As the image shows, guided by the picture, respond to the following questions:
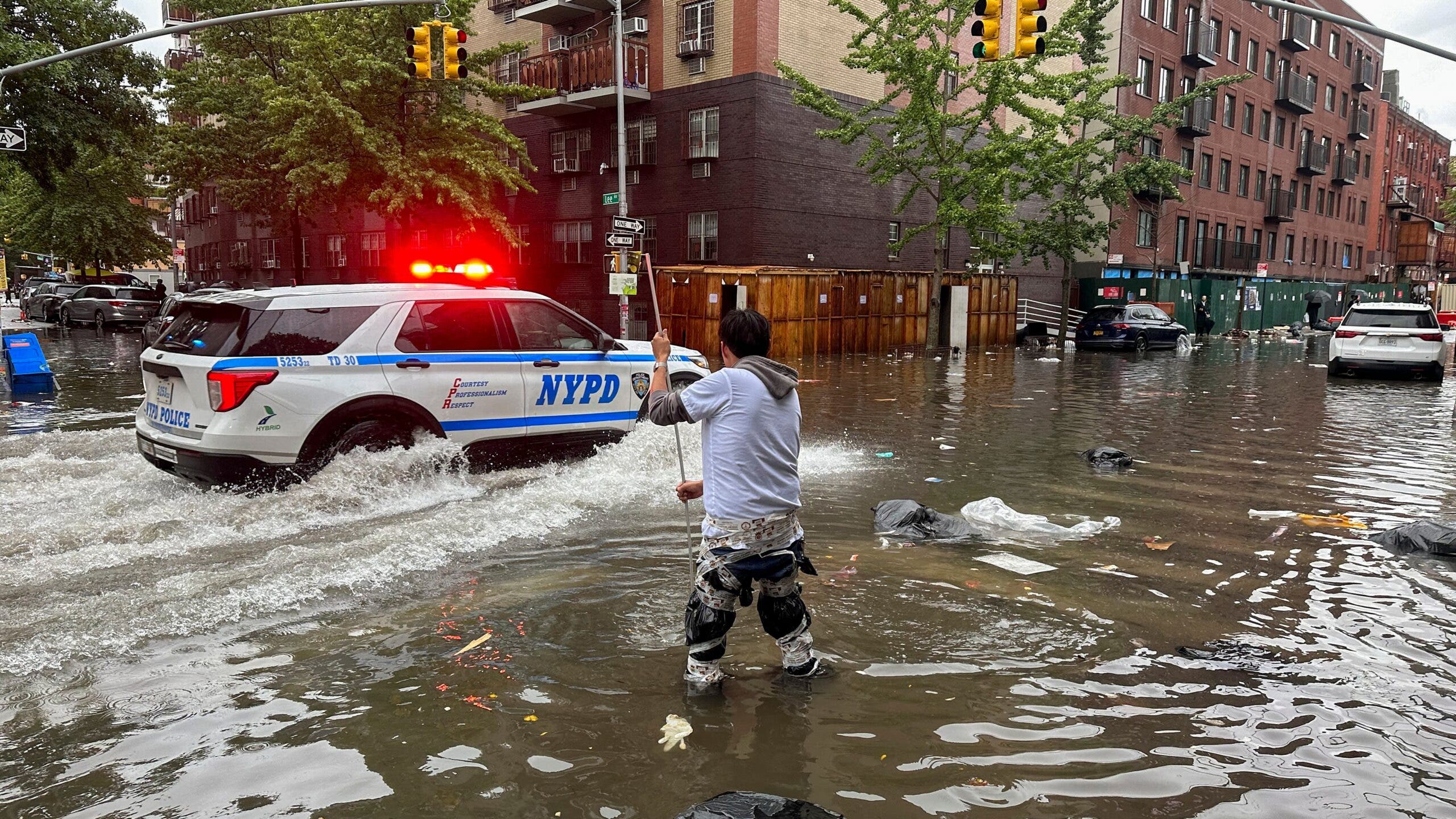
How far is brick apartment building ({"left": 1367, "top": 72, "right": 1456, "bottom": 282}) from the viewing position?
71.4 metres

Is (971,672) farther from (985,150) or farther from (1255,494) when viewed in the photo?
(985,150)

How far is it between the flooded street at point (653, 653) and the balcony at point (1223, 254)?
4304 cm

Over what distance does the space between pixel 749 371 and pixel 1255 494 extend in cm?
659

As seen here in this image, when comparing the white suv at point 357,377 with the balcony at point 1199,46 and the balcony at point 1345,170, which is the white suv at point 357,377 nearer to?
the balcony at point 1199,46

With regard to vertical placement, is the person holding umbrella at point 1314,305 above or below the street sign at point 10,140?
below

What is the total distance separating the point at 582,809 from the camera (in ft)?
11.1

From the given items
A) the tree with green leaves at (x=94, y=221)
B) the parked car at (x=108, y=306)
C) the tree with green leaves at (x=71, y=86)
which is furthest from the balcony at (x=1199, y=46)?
the parked car at (x=108, y=306)

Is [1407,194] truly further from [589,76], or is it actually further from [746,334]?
[746,334]

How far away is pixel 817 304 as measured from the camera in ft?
94.9

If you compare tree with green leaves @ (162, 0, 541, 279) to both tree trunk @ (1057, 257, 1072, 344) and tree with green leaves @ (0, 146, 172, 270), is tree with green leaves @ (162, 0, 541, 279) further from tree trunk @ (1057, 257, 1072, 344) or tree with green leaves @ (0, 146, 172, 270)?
tree trunk @ (1057, 257, 1072, 344)

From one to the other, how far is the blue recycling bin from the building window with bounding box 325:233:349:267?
28707 millimetres

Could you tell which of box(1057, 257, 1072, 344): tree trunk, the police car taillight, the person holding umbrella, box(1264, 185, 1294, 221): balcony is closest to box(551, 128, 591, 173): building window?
box(1057, 257, 1072, 344): tree trunk

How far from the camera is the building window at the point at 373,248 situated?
4219 centimetres

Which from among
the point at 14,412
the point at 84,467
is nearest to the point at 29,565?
the point at 84,467
